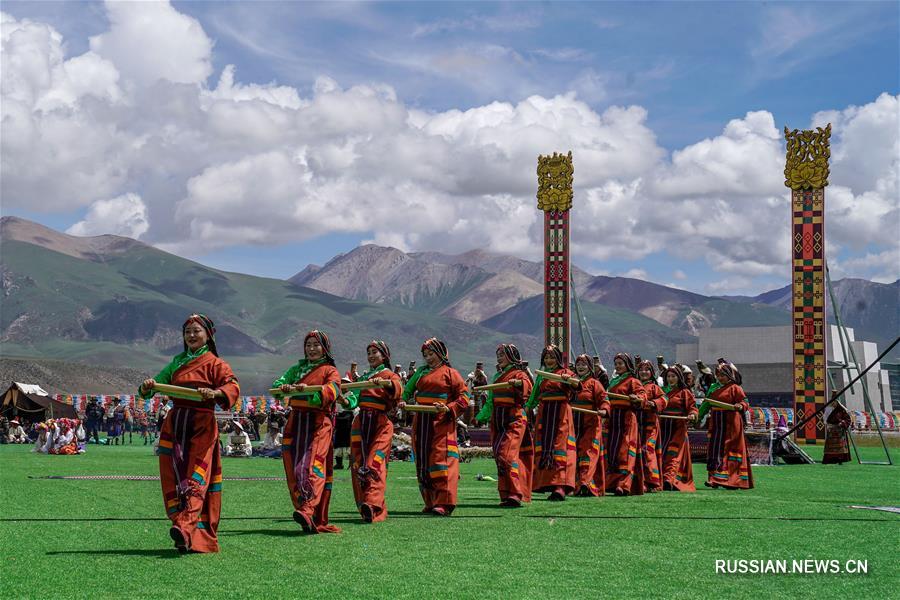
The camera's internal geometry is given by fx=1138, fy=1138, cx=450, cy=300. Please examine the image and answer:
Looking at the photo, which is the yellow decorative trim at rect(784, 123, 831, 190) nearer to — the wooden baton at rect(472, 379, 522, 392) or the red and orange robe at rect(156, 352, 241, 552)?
the wooden baton at rect(472, 379, 522, 392)

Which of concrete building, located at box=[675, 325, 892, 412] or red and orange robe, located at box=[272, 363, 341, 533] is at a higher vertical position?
concrete building, located at box=[675, 325, 892, 412]

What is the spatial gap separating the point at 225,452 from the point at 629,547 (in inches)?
705

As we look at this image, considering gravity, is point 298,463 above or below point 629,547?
above

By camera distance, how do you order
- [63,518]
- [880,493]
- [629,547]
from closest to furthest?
[629,547] → [63,518] → [880,493]

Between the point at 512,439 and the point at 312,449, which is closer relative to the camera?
the point at 312,449

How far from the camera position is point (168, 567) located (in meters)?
7.88

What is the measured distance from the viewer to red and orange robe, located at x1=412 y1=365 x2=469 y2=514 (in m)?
12.0

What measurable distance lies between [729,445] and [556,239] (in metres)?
17.4

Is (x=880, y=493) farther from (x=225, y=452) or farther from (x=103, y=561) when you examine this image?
(x=225, y=452)

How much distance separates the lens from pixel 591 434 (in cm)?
1484

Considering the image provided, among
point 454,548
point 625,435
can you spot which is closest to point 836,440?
point 625,435

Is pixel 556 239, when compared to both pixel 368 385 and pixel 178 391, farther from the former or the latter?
pixel 178 391

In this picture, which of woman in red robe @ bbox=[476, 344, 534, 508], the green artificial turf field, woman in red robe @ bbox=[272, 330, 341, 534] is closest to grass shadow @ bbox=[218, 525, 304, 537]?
the green artificial turf field

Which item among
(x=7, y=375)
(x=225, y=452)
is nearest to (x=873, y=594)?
(x=225, y=452)
